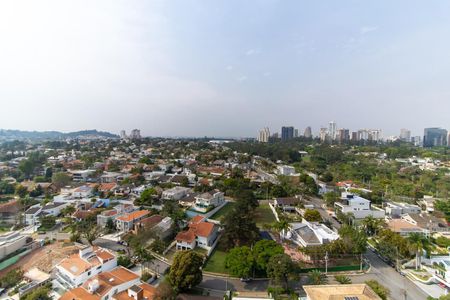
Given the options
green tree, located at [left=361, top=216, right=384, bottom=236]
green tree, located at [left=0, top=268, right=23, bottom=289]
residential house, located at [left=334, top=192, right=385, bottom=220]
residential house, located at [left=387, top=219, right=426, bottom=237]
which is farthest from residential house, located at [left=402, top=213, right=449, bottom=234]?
green tree, located at [left=0, top=268, right=23, bottom=289]

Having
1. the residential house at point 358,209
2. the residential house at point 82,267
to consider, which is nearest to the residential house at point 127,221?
the residential house at point 82,267

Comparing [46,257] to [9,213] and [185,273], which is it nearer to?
[185,273]

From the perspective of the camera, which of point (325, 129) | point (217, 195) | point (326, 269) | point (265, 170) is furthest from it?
point (325, 129)

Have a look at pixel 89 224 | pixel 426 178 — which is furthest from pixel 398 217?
pixel 89 224

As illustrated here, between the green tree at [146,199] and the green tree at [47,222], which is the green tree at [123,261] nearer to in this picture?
the green tree at [146,199]

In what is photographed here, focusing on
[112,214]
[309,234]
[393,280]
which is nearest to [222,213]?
[309,234]

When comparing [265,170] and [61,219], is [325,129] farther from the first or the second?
[61,219]
